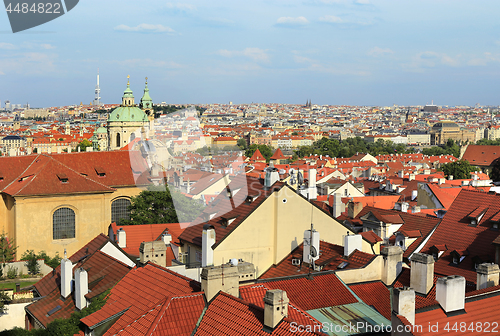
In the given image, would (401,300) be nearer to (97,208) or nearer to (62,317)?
(62,317)

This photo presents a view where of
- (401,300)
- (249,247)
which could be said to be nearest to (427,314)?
(401,300)

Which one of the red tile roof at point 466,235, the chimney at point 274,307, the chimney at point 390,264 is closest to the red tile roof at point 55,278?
the chimney at point 390,264

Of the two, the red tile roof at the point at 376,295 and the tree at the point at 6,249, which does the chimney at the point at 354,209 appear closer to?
the red tile roof at the point at 376,295

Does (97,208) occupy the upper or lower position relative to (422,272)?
lower

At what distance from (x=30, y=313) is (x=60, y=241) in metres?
17.3

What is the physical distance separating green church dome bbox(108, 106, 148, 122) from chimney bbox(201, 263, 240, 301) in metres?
69.3

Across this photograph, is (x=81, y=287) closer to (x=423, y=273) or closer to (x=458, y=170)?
(x=423, y=273)

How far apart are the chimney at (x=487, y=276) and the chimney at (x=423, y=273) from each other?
1.12 metres

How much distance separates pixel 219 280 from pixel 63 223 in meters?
24.0

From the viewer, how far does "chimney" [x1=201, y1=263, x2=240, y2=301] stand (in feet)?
34.2

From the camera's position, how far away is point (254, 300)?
10.7 m

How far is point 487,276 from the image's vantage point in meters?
11.9

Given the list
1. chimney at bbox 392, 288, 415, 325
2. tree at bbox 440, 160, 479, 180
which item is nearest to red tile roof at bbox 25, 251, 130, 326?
chimney at bbox 392, 288, 415, 325

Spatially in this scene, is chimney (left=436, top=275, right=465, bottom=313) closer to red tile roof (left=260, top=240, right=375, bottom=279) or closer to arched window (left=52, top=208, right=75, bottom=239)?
red tile roof (left=260, top=240, right=375, bottom=279)
